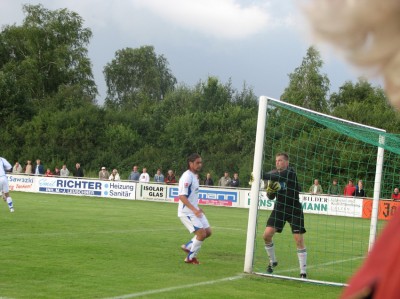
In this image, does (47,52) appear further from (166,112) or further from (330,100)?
(330,100)

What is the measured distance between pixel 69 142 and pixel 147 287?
5204 centimetres

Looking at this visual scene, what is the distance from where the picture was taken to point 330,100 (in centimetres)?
6606

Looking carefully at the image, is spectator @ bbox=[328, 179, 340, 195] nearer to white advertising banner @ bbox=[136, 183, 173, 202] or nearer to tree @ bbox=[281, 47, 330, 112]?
white advertising banner @ bbox=[136, 183, 173, 202]

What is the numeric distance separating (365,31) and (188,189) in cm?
1143

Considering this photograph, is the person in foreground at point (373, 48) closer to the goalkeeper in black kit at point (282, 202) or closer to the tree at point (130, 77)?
the goalkeeper in black kit at point (282, 202)

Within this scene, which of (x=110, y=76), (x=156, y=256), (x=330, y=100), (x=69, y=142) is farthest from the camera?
(x=110, y=76)

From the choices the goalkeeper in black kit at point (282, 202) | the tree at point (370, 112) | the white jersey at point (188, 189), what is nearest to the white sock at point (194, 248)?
the white jersey at point (188, 189)

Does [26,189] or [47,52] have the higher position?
[47,52]

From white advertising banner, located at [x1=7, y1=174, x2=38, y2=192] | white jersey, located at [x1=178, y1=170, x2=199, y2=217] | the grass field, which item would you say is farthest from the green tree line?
white jersey, located at [x1=178, y1=170, x2=199, y2=217]

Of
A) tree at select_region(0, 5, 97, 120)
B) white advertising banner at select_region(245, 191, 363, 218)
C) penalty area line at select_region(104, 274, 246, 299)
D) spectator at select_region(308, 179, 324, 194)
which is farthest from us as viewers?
tree at select_region(0, 5, 97, 120)

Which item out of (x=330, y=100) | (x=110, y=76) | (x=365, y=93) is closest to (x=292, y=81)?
(x=330, y=100)

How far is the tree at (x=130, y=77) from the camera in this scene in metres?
96.7

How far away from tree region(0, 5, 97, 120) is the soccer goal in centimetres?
4898

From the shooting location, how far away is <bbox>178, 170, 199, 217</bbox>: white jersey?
1280 cm
